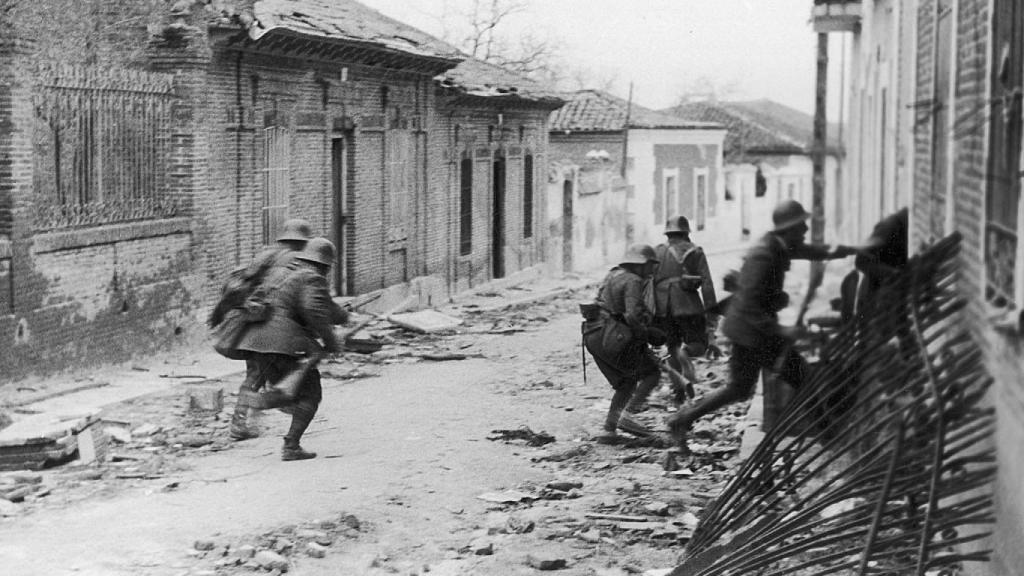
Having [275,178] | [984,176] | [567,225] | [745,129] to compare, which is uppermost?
[745,129]

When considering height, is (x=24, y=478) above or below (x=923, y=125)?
below

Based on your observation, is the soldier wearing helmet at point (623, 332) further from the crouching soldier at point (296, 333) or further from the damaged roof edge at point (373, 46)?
the damaged roof edge at point (373, 46)

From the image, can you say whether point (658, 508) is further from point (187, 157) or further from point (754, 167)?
point (754, 167)

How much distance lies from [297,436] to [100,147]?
606cm

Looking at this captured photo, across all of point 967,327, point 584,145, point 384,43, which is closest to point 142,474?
point 967,327

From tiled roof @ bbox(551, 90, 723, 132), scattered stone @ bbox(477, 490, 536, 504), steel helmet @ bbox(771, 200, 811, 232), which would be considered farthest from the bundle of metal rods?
tiled roof @ bbox(551, 90, 723, 132)

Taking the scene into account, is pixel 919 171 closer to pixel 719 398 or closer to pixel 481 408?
pixel 719 398

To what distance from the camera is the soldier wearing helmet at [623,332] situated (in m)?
12.0

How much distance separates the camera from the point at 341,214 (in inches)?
901

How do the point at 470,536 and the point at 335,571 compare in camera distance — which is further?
the point at 470,536

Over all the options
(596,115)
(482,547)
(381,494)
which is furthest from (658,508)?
(596,115)

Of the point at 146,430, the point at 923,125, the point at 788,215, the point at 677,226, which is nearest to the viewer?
the point at 788,215

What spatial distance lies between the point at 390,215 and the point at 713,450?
13586mm

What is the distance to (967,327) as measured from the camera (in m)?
6.22
